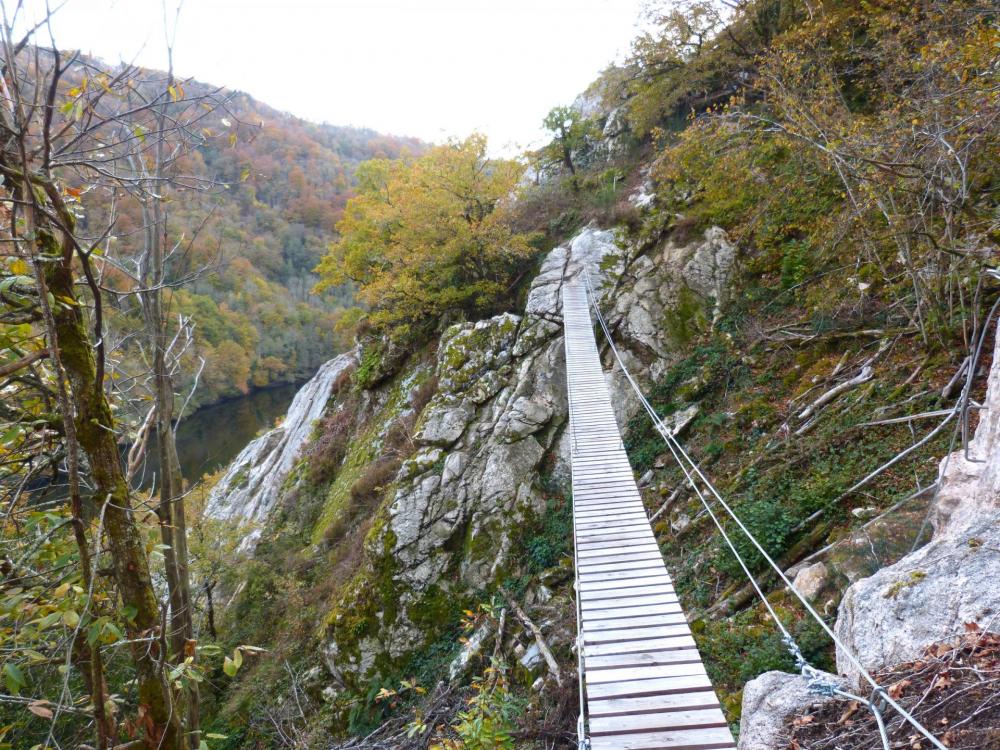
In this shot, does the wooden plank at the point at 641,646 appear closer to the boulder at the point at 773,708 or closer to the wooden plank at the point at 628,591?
the wooden plank at the point at 628,591

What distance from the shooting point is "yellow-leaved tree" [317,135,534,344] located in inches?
478

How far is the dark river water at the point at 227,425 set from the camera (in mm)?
25891

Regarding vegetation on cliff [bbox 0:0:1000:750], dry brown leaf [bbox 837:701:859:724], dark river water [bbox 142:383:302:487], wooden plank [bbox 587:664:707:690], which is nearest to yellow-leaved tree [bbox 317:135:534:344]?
vegetation on cliff [bbox 0:0:1000:750]

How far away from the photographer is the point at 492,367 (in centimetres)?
1051

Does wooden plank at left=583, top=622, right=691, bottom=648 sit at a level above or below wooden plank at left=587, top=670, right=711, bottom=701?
above

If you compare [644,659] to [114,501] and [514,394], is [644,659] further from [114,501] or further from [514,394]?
[514,394]

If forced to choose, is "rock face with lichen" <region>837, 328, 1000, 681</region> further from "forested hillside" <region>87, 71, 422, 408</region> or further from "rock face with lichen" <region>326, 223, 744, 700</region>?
"forested hillside" <region>87, 71, 422, 408</region>

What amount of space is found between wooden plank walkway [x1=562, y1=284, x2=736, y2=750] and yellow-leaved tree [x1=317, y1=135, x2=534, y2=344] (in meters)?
7.34

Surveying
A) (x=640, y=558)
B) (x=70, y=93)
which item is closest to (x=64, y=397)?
(x=70, y=93)

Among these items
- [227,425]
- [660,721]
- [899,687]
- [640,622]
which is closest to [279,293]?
[227,425]

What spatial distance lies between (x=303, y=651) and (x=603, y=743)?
7611 millimetres

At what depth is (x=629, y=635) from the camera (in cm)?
A: 366

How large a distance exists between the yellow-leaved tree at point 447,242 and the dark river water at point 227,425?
1508 cm

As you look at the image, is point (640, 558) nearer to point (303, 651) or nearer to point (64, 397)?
point (64, 397)
